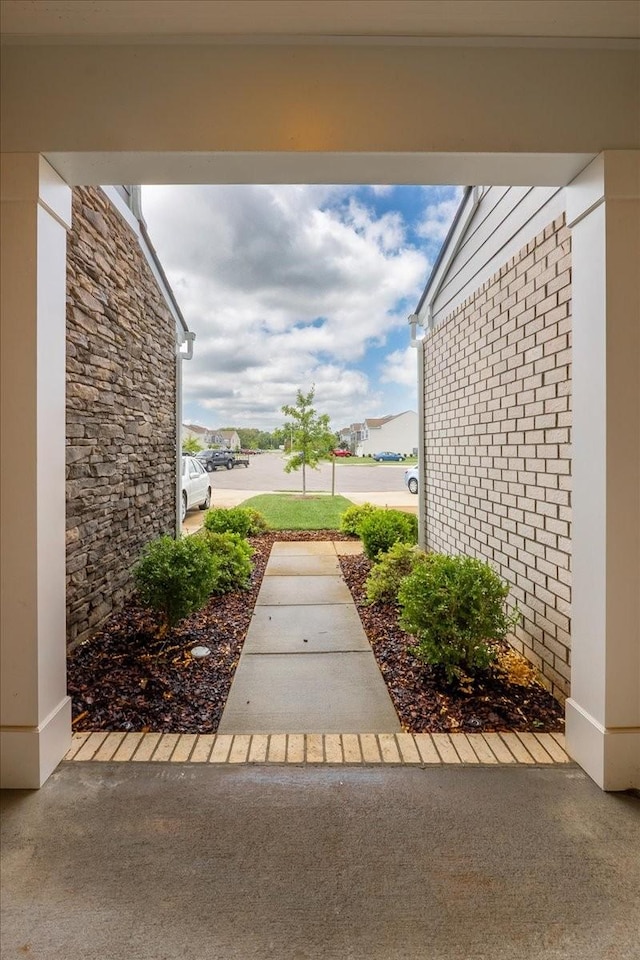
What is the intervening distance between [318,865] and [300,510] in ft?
28.9

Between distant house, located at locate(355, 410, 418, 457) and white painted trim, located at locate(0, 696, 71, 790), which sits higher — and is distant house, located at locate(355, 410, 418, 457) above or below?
above

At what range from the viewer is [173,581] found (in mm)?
3191

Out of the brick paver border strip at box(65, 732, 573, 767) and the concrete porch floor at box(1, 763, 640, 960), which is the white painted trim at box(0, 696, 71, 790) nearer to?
the concrete porch floor at box(1, 763, 640, 960)

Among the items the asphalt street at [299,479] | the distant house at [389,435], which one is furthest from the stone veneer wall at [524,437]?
the distant house at [389,435]

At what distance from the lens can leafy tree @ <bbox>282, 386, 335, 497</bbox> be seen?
11.3 metres

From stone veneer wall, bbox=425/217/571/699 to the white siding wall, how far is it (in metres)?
0.11

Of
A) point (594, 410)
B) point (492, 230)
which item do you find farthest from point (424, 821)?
point (492, 230)

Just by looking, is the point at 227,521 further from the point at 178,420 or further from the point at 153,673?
the point at 153,673

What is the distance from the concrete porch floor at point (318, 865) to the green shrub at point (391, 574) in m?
2.22

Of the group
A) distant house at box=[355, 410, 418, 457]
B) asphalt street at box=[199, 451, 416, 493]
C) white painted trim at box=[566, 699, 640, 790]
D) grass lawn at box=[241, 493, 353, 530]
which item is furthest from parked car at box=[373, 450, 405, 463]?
white painted trim at box=[566, 699, 640, 790]

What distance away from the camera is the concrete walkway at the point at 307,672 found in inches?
92.9

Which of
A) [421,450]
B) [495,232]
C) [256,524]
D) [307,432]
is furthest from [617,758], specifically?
[307,432]

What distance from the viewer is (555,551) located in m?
2.62

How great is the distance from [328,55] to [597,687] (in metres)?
3.00
